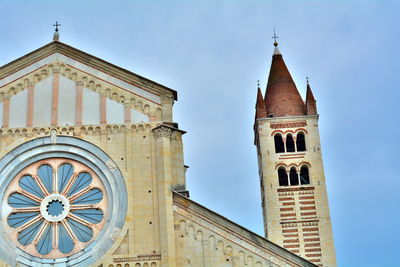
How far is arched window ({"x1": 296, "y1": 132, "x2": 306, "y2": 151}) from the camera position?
120ft

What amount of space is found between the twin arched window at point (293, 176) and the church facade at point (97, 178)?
12.6 meters

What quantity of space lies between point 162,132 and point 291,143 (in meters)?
14.2

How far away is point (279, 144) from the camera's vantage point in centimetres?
3672

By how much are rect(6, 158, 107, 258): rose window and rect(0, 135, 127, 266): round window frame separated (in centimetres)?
16

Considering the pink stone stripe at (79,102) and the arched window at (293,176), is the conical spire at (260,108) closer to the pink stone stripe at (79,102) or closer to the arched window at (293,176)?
the arched window at (293,176)

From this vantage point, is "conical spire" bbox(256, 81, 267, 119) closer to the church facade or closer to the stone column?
the church facade

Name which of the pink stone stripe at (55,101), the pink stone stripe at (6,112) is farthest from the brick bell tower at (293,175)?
the pink stone stripe at (6,112)

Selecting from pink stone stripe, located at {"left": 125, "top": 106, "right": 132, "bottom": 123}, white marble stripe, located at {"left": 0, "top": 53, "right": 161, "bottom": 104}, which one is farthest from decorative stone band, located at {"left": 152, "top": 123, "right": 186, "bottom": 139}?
white marble stripe, located at {"left": 0, "top": 53, "right": 161, "bottom": 104}

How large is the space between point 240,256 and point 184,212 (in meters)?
2.25

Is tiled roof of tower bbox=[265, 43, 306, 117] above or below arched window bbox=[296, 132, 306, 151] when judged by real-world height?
above

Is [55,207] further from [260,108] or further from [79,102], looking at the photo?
[260,108]

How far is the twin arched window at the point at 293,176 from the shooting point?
35.8 meters

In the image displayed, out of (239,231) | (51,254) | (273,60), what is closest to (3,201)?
(51,254)

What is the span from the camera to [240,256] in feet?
72.0
